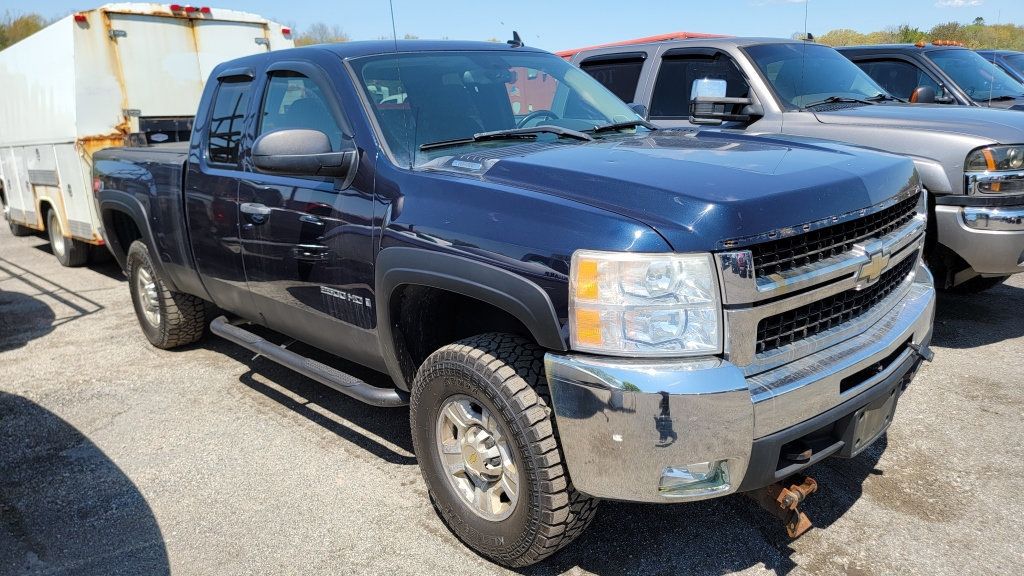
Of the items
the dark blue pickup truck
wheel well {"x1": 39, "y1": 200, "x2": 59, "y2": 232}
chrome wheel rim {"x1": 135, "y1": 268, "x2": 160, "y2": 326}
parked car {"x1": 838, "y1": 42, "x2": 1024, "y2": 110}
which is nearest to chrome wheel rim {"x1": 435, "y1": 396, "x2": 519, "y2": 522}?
the dark blue pickup truck

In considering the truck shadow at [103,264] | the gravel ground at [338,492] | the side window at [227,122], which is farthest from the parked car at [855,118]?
the truck shadow at [103,264]

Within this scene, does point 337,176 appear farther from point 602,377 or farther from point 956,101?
point 956,101

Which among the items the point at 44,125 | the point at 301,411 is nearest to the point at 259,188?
the point at 301,411

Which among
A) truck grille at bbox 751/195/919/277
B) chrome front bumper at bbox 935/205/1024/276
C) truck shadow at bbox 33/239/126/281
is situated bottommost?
truck shadow at bbox 33/239/126/281

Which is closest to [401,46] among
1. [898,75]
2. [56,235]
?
[898,75]

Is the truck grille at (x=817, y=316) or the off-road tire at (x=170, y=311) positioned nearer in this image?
the truck grille at (x=817, y=316)

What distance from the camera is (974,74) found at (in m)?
7.69

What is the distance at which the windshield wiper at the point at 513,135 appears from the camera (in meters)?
3.26

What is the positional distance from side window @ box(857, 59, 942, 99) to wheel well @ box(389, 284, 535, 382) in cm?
636

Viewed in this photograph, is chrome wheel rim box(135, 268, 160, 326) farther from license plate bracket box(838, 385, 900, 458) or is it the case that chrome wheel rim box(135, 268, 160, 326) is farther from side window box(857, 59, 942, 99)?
side window box(857, 59, 942, 99)

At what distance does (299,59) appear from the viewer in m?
3.74

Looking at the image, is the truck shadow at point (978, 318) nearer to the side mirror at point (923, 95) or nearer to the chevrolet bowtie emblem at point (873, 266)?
the side mirror at point (923, 95)

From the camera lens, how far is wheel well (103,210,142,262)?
5684 millimetres

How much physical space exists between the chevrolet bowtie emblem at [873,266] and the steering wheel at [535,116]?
1.60m
